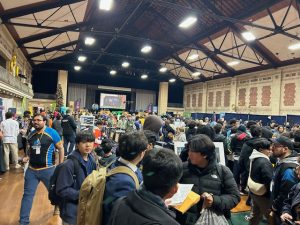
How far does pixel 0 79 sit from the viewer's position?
28.8 ft

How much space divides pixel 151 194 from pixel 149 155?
0.20 metres

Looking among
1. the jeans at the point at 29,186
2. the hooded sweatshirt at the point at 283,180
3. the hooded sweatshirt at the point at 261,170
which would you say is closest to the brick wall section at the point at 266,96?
the hooded sweatshirt at the point at 261,170

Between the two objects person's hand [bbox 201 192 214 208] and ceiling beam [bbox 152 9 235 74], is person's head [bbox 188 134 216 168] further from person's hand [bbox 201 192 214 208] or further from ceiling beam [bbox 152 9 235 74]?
ceiling beam [bbox 152 9 235 74]

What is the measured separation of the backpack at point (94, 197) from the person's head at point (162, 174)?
14.0 inches

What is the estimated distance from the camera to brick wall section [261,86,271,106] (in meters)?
16.8

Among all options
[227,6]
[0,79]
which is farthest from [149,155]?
[227,6]

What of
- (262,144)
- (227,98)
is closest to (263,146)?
(262,144)

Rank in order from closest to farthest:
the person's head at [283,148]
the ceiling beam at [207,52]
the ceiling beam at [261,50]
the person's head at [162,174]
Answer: the person's head at [162,174] < the person's head at [283,148] < the ceiling beam at [261,50] < the ceiling beam at [207,52]

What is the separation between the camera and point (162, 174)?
1.18 m

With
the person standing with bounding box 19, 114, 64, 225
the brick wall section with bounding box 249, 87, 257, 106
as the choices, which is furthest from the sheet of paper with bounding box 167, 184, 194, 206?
the brick wall section with bounding box 249, 87, 257, 106

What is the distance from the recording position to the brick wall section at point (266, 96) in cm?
1683

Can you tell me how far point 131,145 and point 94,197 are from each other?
0.36 m

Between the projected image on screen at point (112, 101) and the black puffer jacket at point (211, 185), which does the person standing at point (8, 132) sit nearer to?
the black puffer jacket at point (211, 185)

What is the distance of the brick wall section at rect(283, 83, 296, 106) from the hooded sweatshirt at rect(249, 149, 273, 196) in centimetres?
1355
